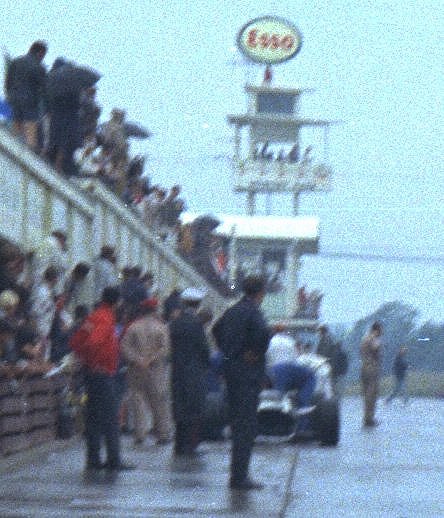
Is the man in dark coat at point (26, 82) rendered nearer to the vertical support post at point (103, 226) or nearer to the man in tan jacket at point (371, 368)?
the vertical support post at point (103, 226)

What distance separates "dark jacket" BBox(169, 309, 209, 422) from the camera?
20.4m

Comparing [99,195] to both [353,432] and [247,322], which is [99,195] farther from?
[247,322]

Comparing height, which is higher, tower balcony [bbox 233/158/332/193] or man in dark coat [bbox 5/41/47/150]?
tower balcony [bbox 233/158/332/193]

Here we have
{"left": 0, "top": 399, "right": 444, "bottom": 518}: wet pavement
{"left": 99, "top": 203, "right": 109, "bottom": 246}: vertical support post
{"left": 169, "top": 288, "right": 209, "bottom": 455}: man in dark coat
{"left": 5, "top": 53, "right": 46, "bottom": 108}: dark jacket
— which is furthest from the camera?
{"left": 99, "top": 203, "right": 109, "bottom": 246}: vertical support post

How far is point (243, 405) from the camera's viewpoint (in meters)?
15.6

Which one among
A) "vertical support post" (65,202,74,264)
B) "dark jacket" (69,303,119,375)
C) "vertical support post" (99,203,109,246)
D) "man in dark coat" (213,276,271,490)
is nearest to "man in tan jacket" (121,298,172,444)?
"dark jacket" (69,303,119,375)

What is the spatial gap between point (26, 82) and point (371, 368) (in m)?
11.1

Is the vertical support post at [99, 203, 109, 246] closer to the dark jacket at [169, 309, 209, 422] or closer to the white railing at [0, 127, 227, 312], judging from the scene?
the white railing at [0, 127, 227, 312]

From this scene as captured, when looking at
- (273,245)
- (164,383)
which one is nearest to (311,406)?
(164,383)

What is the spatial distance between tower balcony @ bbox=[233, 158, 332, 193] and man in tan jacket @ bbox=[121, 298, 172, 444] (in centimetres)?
7953

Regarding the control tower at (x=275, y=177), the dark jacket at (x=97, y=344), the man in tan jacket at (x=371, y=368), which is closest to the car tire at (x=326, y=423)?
the dark jacket at (x=97, y=344)

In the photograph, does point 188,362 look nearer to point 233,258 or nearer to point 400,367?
point 400,367

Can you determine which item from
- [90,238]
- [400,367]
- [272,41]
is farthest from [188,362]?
[272,41]

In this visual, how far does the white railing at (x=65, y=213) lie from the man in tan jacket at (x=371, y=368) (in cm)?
418
